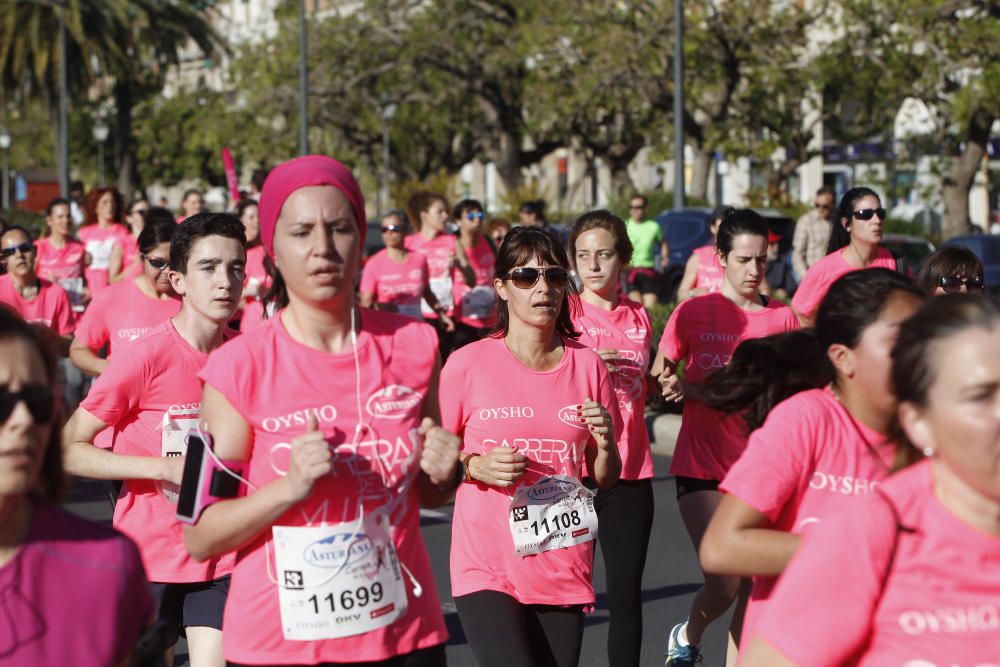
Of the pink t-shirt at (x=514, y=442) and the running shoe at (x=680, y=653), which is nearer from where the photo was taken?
the pink t-shirt at (x=514, y=442)

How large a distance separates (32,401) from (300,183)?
3.03 feet

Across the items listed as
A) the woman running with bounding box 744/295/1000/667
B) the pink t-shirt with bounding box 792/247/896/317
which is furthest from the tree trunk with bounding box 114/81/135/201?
the woman running with bounding box 744/295/1000/667

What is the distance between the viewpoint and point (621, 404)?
6289 mm

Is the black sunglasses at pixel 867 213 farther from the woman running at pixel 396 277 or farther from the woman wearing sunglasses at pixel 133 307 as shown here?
the woman running at pixel 396 277

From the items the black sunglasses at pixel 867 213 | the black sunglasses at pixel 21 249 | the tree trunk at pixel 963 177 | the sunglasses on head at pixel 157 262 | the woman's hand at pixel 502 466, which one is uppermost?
the tree trunk at pixel 963 177

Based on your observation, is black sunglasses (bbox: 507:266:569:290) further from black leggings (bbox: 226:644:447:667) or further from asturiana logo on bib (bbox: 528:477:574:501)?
black leggings (bbox: 226:644:447:667)

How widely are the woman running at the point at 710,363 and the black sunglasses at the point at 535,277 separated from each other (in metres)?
0.80

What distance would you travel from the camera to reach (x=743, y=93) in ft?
108

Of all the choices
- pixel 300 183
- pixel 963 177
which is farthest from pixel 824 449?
pixel 963 177

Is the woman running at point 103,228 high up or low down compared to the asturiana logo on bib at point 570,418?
up

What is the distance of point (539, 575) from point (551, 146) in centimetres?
3894

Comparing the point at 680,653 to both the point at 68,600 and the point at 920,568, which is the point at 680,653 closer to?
the point at 920,568

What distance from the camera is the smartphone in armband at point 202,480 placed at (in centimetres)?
321

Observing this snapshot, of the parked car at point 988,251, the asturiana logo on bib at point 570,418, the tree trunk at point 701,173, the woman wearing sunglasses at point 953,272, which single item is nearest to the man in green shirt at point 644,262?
the parked car at point 988,251
